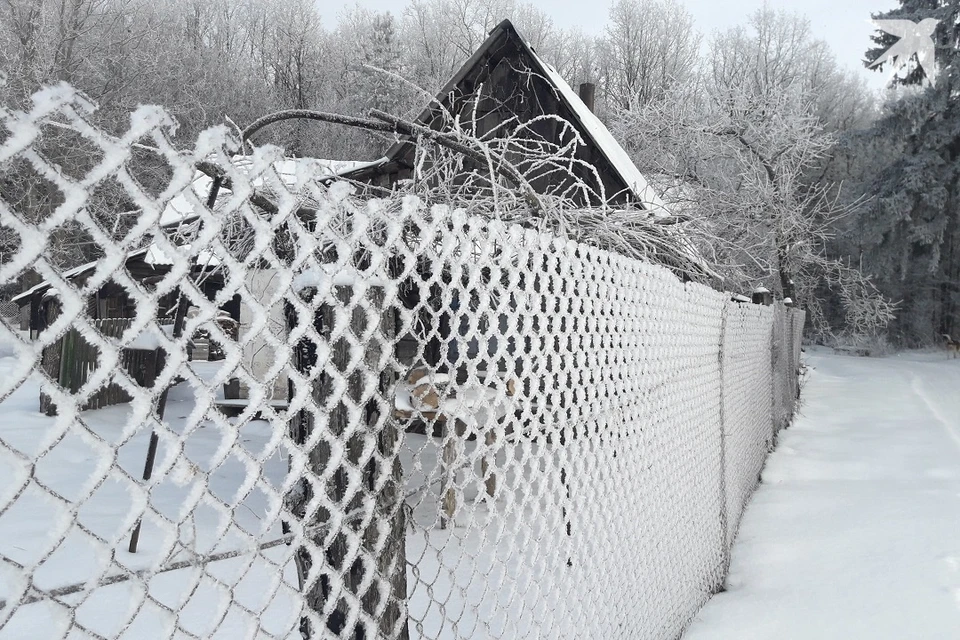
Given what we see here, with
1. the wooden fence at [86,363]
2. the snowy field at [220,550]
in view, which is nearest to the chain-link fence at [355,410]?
the snowy field at [220,550]

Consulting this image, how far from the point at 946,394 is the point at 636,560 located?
13.6m

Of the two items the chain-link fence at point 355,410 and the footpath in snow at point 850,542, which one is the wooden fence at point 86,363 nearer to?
the chain-link fence at point 355,410

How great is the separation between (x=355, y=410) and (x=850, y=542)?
4.16 metres

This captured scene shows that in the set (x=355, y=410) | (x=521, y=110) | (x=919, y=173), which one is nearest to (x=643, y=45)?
(x=919, y=173)

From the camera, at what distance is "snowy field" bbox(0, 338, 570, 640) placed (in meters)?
0.76

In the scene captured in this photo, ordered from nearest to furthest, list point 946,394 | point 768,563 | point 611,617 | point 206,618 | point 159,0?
point 611,617, point 206,618, point 768,563, point 946,394, point 159,0

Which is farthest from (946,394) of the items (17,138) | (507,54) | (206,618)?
(17,138)

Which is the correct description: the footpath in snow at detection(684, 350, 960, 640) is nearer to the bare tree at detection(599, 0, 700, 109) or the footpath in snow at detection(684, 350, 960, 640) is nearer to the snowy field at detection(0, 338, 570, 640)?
the snowy field at detection(0, 338, 570, 640)

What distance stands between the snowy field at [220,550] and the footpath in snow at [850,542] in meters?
1.29

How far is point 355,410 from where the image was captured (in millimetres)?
1056

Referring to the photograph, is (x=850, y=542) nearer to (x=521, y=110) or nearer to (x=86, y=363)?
(x=521, y=110)

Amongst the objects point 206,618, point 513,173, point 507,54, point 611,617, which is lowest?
point 206,618

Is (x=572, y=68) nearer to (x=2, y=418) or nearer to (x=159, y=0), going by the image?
(x=159, y=0)

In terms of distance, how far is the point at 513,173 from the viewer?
105 inches
